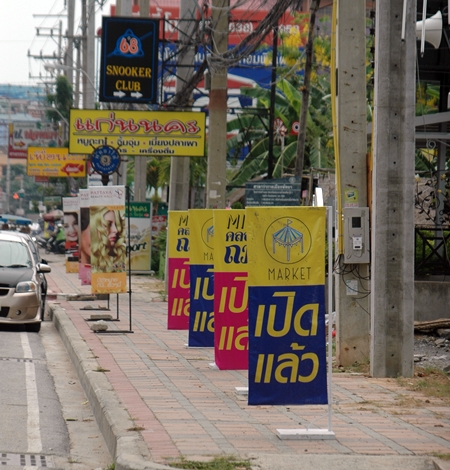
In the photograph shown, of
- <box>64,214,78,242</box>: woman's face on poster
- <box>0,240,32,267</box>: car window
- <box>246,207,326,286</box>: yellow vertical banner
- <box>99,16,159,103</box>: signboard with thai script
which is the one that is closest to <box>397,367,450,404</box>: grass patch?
<box>246,207,326,286</box>: yellow vertical banner

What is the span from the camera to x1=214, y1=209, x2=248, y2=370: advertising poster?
33.5 ft

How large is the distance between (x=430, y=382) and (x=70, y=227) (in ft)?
78.7

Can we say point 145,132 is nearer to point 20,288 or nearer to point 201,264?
point 20,288

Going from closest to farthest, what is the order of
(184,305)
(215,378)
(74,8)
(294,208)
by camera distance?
(294,208), (215,378), (184,305), (74,8)

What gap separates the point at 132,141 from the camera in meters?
24.2

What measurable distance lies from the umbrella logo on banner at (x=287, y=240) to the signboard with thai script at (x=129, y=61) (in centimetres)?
1745

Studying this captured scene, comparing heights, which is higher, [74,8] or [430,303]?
[74,8]

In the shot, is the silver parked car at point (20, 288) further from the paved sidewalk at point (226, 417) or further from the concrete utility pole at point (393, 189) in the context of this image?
the concrete utility pole at point (393, 189)

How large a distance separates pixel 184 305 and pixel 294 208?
6516 mm

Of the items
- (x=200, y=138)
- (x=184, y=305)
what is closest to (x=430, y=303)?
(x=184, y=305)

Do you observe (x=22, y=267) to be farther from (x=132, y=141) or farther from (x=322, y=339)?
(x=322, y=339)

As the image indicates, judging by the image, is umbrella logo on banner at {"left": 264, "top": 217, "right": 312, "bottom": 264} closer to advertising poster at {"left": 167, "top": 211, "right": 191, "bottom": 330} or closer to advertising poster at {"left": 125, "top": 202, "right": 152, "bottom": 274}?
advertising poster at {"left": 167, "top": 211, "right": 191, "bottom": 330}

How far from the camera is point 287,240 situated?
7.61 m

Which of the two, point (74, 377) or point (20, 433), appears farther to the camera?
point (74, 377)
